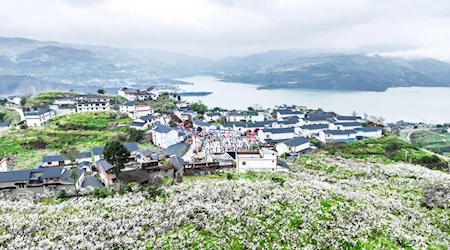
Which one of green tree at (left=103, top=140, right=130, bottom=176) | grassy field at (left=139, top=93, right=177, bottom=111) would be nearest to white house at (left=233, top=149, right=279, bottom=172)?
green tree at (left=103, top=140, right=130, bottom=176)

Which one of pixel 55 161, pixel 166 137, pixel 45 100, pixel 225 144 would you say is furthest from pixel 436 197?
pixel 45 100

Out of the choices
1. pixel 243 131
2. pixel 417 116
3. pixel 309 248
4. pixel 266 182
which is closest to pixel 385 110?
pixel 417 116

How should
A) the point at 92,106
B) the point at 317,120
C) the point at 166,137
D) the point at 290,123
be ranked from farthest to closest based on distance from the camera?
1. the point at 92,106
2. the point at 317,120
3. the point at 290,123
4. the point at 166,137

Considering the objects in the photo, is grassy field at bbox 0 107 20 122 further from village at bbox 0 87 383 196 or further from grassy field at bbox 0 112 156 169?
grassy field at bbox 0 112 156 169

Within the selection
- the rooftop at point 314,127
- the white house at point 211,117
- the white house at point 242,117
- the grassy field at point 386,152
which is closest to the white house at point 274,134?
the rooftop at point 314,127

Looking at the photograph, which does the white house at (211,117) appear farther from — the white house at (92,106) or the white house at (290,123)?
the white house at (92,106)

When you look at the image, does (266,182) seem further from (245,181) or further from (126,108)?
(126,108)

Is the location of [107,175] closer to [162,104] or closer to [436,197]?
[436,197]
